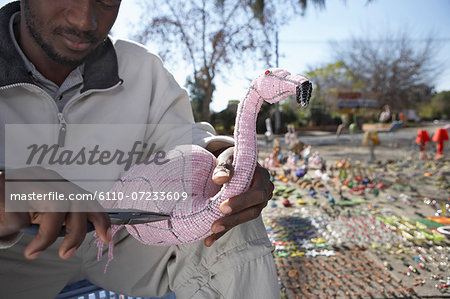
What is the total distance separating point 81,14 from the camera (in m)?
1.16

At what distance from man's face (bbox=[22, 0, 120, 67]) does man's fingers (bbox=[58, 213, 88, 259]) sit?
2.24 ft

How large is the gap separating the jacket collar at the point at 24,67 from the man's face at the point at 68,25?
0.24ft

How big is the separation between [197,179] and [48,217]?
0.47 meters

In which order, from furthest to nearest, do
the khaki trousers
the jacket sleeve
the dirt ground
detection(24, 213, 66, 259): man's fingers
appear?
the dirt ground
the jacket sleeve
the khaki trousers
detection(24, 213, 66, 259): man's fingers

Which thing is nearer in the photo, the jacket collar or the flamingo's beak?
the flamingo's beak

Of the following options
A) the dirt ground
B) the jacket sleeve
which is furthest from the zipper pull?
the dirt ground

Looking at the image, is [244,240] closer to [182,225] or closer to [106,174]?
[182,225]

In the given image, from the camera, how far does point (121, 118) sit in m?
1.41

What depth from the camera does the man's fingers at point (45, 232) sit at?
0.74m

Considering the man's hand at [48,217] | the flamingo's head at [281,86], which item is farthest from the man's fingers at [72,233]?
the flamingo's head at [281,86]

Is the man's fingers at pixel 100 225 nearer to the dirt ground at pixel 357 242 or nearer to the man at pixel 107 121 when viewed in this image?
the man at pixel 107 121

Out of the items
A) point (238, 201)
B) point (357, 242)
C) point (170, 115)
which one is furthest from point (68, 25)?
point (357, 242)

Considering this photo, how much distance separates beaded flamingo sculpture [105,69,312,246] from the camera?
98cm

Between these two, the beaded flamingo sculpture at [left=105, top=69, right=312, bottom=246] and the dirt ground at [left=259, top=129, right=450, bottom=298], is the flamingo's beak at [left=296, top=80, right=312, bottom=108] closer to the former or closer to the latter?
the beaded flamingo sculpture at [left=105, top=69, right=312, bottom=246]
